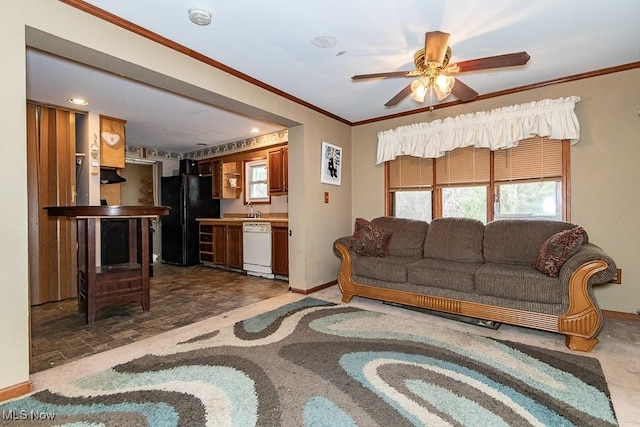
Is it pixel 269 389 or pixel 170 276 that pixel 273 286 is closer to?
pixel 170 276

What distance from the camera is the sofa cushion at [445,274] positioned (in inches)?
112

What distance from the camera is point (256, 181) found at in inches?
238

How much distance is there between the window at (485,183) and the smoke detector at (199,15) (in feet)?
9.84

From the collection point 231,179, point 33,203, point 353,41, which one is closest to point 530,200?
point 353,41

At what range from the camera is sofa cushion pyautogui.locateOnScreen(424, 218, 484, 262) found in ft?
11.0

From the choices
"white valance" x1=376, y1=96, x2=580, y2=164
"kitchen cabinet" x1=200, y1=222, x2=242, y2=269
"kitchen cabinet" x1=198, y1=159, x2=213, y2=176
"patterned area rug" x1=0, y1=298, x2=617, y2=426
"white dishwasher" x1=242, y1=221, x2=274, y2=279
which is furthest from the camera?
"kitchen cabinet" x1=198, y1=159, x2=213, y2=176

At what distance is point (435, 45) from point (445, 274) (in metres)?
1.97

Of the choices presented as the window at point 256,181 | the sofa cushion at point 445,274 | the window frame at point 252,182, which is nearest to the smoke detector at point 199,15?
the sofa cushion at point 445,274

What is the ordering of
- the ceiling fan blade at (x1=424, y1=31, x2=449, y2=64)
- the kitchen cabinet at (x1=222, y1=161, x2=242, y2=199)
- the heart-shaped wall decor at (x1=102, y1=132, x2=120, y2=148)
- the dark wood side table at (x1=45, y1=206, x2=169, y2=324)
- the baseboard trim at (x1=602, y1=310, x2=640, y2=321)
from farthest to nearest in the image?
the kitchen cabinet at (x1=222, y1=161, x2=242, y2=199) → the heart-shaped wall decor at (x1=102, y1=132, x2=120, y2=148) → the baseboard trim at (x1=602, y1=310, x2=640, y2=321) → the dark wood side table at (x1=45, y1=206, x2=169, y2=324) → the ceiling fan blade at (x1=424, y1=31, x2=449, y2=64)

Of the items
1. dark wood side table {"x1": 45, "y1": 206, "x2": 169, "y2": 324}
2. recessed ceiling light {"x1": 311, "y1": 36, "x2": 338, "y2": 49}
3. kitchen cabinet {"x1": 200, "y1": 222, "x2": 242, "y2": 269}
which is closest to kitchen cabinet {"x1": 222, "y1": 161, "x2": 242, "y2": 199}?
kitchen cabinet {"x1": 200, "y1": 222, "x2": 242, "y2": 269}

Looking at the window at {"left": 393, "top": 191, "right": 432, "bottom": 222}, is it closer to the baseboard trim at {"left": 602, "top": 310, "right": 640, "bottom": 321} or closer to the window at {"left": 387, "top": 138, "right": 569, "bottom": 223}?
the window at {"left": 387, "top": 138, "right": 569, "bottom": 223}

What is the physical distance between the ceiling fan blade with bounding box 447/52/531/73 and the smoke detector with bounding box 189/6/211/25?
1.76 meters

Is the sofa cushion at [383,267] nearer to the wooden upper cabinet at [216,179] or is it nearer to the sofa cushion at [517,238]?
the sofa cushion at [517,238]

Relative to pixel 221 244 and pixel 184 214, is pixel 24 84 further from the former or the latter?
pixel 184 214
